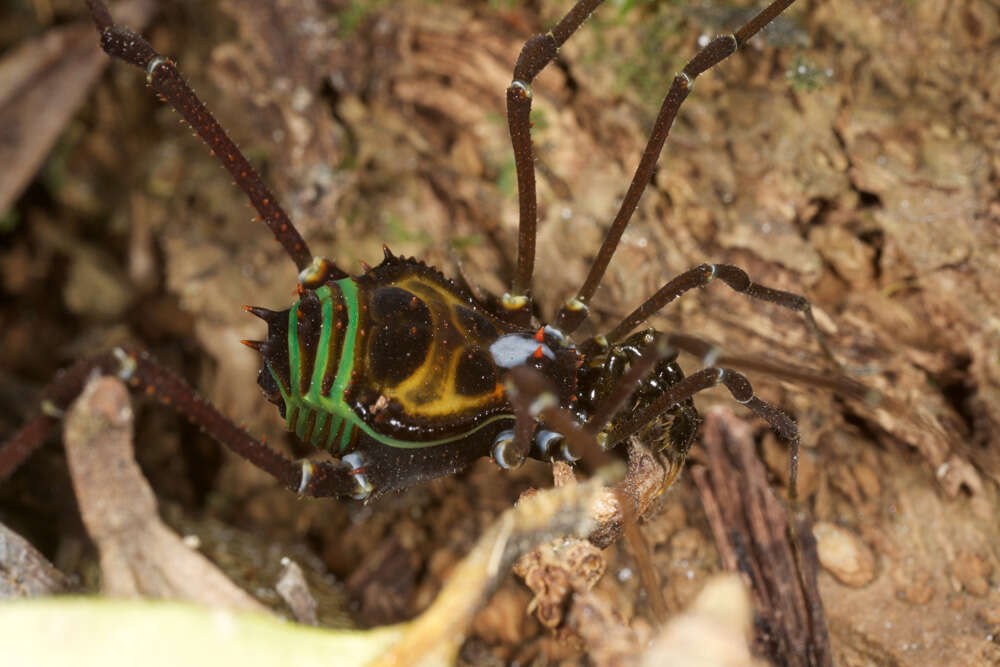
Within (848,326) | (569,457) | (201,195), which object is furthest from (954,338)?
(201,195)

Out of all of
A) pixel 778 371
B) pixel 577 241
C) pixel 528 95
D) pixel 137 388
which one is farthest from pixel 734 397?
pixel 137 388

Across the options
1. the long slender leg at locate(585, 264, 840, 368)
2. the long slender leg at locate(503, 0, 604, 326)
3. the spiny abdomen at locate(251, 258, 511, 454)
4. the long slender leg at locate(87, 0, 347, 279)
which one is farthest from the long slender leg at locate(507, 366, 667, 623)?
the long slender leg at locate(87, 0, 347, 279)

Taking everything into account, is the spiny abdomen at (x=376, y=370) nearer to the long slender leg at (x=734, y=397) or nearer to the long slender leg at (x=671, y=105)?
the long slender leg at (x=734, y=397)

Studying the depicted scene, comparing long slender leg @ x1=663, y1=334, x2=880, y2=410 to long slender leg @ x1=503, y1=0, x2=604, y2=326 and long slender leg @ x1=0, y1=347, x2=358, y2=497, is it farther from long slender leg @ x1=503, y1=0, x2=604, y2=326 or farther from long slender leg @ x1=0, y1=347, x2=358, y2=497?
long slender leg @ x1=0, y1=347, x2=358, y2=497

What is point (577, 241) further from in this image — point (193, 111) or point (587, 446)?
point (193, 111)

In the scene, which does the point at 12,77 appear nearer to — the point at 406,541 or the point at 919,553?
the point at 406,541

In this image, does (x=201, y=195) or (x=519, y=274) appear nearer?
(x=519, y=274)
